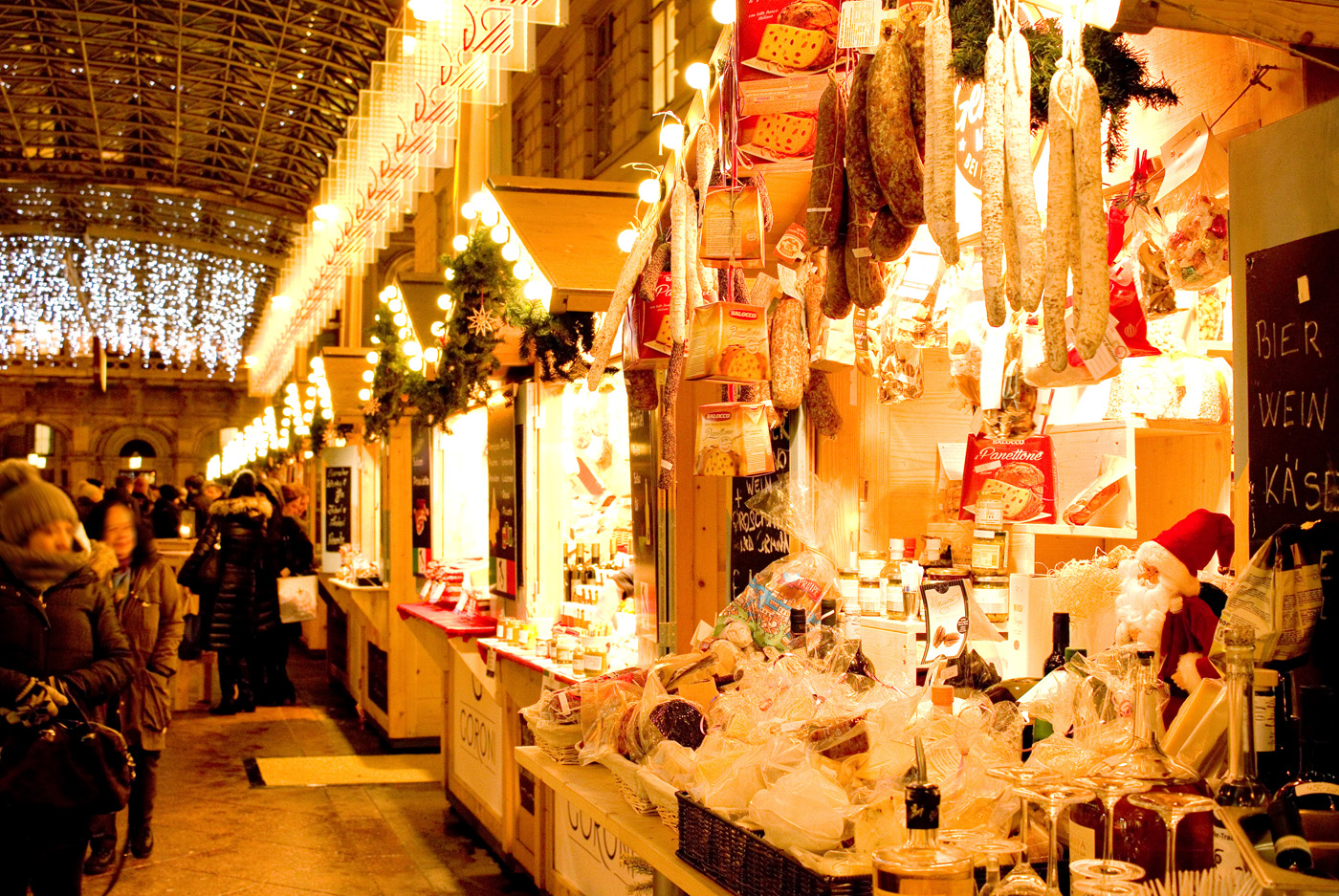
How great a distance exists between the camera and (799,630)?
3.14 meters

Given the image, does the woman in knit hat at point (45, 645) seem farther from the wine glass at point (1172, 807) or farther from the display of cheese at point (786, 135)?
the wine glass at point (1172, 807)

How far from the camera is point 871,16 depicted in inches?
88.3

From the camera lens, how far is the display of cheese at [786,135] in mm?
2959

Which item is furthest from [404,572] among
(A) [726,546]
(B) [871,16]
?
(B) [871,16]

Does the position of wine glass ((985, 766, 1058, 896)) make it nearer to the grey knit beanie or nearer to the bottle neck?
the bottle neck

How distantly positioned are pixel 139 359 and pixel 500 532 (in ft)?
136

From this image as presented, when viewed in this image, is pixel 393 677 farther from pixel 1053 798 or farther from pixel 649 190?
pixel 1053 798

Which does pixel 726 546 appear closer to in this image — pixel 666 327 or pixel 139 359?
pixel 666 327

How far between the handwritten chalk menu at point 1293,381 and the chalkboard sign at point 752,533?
71.6 inches

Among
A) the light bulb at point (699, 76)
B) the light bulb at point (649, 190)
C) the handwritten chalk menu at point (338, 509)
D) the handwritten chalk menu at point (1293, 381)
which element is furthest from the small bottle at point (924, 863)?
the handwritten chalk menu at point (338, 509)

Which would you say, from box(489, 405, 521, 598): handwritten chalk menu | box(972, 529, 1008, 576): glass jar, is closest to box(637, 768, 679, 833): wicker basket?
box(972, 529, 1008, 576): glass jar

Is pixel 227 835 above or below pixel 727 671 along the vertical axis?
below

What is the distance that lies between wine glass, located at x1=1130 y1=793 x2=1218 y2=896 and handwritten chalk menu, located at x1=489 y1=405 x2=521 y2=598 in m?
4.85

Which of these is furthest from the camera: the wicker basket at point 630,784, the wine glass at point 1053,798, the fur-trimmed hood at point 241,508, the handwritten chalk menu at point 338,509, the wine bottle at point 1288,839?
the handwritten chalk menu at point 338,509
